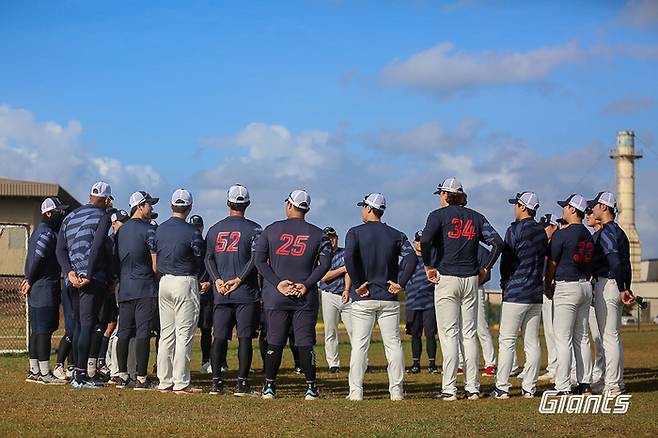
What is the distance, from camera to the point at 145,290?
13.4 metres

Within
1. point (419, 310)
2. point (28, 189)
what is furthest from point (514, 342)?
point (28, 189)

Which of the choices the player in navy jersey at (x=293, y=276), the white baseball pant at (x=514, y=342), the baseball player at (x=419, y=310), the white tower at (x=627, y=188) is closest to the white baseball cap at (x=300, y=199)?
the player in navy jersey at (x=293, y=276)

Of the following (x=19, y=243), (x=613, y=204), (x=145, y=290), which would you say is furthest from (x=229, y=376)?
(x=19, y=243)

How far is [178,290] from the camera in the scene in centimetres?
1294

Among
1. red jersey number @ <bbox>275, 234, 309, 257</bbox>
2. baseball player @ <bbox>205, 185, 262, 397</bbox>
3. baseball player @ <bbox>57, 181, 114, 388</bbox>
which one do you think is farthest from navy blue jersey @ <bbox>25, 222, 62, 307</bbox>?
red jersey number @ <bbox>275, 234, 309, 257</bbox>

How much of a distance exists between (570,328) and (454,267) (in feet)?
5.37

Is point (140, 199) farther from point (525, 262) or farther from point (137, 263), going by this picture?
point (525, 262)

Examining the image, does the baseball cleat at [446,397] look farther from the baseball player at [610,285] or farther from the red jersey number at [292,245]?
the red jersey number at [292,245]

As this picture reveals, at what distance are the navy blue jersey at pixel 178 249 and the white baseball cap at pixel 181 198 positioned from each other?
0.21 meters

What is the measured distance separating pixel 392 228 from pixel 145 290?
10.1ft

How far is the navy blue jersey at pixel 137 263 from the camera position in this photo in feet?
43.8

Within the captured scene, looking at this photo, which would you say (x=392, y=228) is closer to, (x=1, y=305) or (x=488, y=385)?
(x=488, y=385)

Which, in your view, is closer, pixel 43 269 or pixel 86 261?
pixel 86 261

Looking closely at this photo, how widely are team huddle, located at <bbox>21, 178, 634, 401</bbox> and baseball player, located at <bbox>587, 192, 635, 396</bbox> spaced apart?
17 mm
